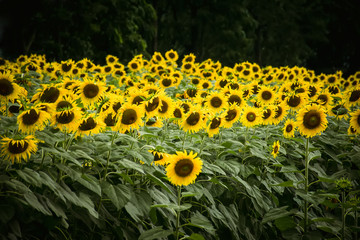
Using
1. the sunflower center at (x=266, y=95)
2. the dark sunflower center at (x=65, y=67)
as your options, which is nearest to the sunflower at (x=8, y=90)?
the sunflower center at (x=266, y=95)

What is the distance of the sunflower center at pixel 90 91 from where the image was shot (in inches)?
129

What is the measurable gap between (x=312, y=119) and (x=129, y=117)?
5.69ft

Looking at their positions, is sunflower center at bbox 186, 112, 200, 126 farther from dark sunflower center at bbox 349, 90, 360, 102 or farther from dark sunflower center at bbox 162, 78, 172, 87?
dark sunflower center at bbox 162, 78, 172, 87

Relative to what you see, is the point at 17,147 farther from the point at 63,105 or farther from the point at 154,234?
the point at 154,234

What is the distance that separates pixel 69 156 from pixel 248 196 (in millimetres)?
1625

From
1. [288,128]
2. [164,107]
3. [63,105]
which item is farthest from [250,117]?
[63,105]

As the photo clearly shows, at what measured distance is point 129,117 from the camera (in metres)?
2.75

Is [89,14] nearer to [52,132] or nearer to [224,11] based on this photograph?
[224,11]

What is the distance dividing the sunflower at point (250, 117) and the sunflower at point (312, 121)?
413mm

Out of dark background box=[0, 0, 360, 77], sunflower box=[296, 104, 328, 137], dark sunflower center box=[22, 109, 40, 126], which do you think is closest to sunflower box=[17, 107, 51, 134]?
dark sunflower center box=[22, 109, 40, 126]

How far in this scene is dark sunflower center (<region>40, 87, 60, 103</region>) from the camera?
2.90 m

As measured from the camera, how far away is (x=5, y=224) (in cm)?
189

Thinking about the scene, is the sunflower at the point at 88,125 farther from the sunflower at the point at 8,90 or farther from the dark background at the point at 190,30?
the dark background at the point at 190,30

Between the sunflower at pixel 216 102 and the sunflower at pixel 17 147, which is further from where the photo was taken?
the sunflower at pixel 216 102
